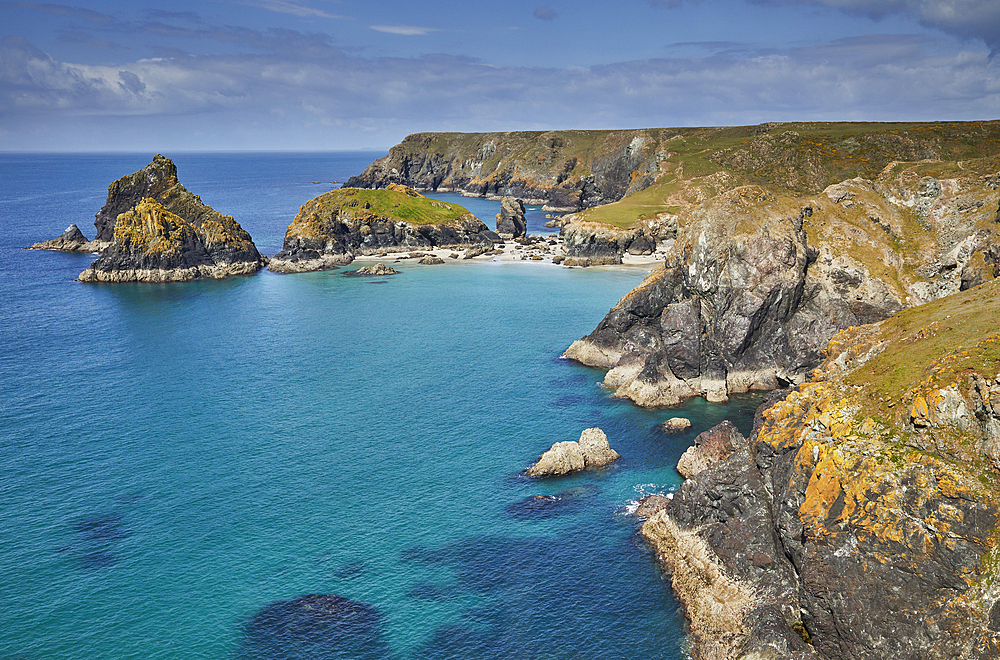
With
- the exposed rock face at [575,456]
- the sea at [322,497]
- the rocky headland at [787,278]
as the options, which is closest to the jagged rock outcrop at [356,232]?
the sea at [322,497]

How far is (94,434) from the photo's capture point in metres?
68.5

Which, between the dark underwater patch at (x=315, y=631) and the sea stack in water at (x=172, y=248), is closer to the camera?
the dark underwater patch at (x=315, y=631)

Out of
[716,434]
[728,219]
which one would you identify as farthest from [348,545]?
[728,219]

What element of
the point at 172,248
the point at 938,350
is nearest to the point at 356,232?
the point at 172,248

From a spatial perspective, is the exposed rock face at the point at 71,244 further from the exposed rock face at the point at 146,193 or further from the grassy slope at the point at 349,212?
the grassy slope at the point at 349,212

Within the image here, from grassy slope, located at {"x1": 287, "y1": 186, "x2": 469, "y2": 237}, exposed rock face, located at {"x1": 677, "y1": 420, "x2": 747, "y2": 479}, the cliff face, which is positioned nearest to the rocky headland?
the cliff face

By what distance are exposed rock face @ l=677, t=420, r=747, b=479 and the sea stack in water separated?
13313 centimetres

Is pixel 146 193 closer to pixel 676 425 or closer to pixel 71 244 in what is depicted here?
pixel 71 244

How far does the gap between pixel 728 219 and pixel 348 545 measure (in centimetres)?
5706

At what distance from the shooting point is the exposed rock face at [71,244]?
615 ft

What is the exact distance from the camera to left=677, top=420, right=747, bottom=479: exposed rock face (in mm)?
55906

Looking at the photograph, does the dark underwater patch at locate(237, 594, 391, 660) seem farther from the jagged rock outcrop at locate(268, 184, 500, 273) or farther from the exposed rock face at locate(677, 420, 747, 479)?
the jagged rock outcrop at locate(268, 184, 500, 273)

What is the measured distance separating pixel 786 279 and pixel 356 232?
137 meters

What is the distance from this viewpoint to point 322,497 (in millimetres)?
55531
